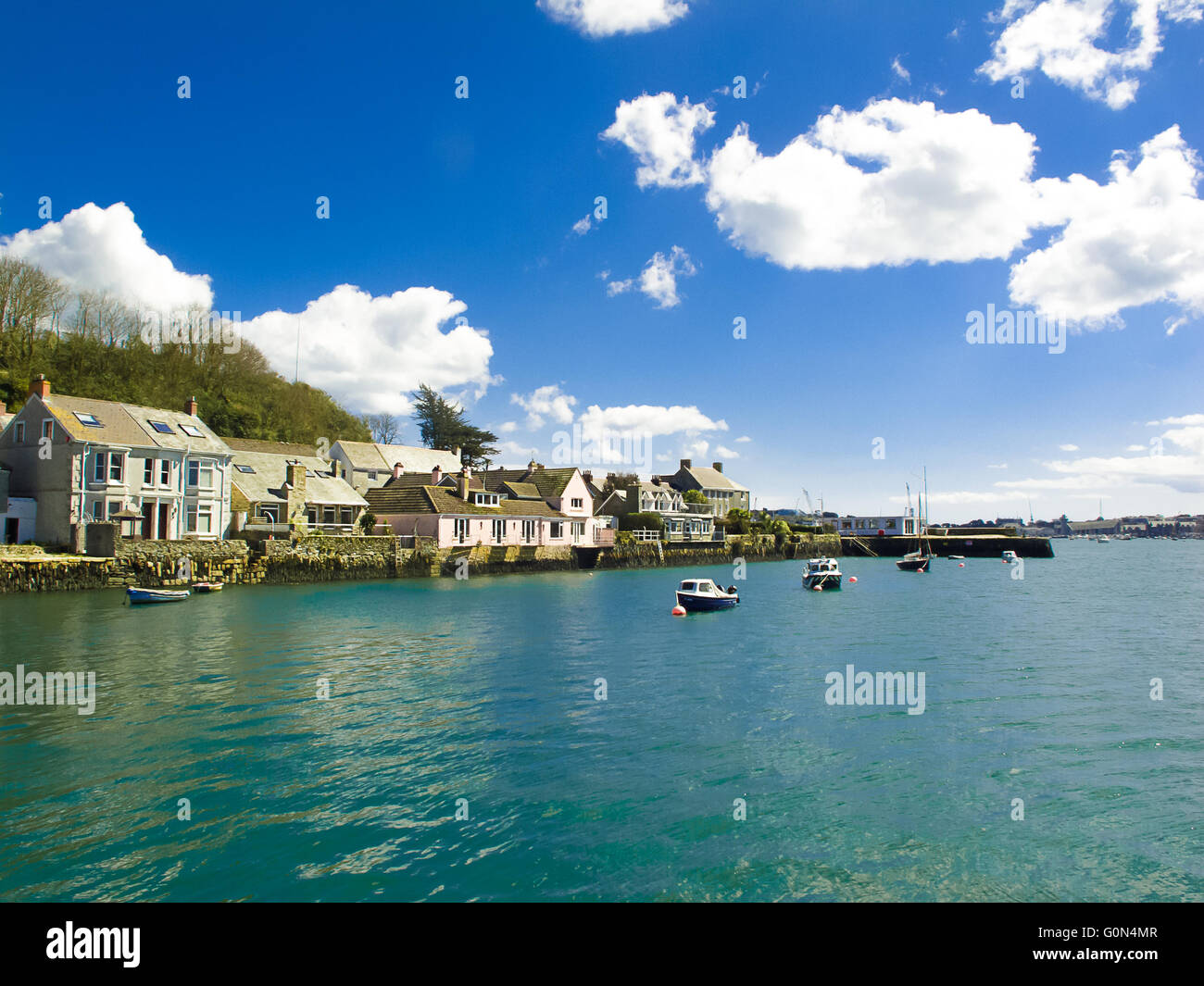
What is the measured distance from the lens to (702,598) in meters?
41.9

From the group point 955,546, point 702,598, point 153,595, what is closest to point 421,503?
point 153,595

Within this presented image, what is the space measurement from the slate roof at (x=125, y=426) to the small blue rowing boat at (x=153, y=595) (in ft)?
51.3

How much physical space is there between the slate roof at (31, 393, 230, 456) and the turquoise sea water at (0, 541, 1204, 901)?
71.7 feet

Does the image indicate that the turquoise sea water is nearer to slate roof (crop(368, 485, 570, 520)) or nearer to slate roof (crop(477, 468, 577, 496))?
slate roof (crop(368, 485, 570, 520))

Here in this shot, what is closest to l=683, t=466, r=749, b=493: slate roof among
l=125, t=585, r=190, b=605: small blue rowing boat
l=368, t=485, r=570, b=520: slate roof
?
l=368, t=485, r=570, b=520: slate roof

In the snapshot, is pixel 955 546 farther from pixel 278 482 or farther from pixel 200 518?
pixel 200 518

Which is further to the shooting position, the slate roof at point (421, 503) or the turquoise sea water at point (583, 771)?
the slate roof at point (421, 503)

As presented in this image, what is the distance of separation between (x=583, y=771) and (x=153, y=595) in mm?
34531

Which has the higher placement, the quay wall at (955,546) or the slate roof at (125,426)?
the slate roof at (125,426)

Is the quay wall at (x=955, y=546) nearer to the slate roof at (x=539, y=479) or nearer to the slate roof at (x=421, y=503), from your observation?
the slate roof at (x=539, y=479)

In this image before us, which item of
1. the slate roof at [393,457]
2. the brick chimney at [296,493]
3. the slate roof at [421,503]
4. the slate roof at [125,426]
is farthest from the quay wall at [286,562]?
the slate roof at [393,457]

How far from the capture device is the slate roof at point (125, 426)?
157 ft
